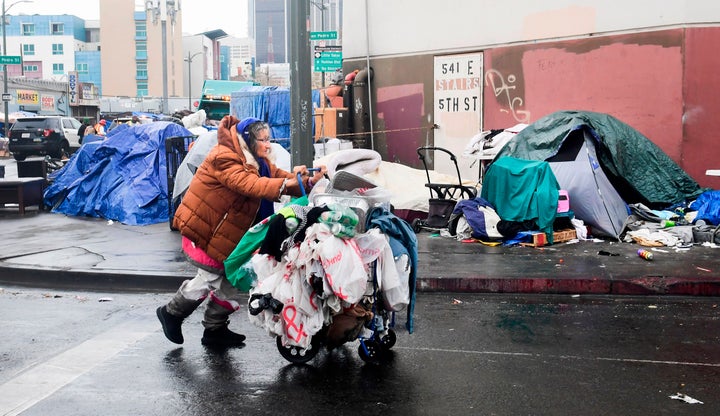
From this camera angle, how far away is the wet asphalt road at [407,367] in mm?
4598

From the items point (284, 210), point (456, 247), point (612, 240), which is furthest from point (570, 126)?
point (284, 210)

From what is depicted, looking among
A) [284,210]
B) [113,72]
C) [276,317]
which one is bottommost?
[276,317]

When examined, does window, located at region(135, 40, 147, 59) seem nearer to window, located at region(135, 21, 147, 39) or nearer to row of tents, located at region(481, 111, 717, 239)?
window, located at region(135, 21, 147, 39)

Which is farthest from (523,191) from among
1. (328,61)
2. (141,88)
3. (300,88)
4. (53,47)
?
(53,47)

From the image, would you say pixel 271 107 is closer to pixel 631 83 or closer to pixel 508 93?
pixel 508 93

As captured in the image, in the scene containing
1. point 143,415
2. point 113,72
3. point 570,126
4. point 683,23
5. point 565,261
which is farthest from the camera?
point 113,72

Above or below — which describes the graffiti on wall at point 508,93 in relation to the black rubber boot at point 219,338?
above

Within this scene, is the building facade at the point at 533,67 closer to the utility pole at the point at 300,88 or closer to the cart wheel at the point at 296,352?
the utility pole at the point at 300,88

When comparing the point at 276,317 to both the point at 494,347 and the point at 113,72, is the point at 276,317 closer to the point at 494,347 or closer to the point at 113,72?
the point at 494,347

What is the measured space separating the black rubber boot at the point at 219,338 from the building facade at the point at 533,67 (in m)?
9.69

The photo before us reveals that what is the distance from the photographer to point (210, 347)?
5.90 metres

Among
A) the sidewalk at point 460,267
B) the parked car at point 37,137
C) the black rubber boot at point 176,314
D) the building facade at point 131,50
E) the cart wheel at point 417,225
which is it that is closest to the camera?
the black rubber boot at point 176,314

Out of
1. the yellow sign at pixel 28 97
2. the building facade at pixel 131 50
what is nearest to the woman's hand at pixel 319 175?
the yellow sign at pixel 28 97

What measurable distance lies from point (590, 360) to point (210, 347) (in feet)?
9.16
